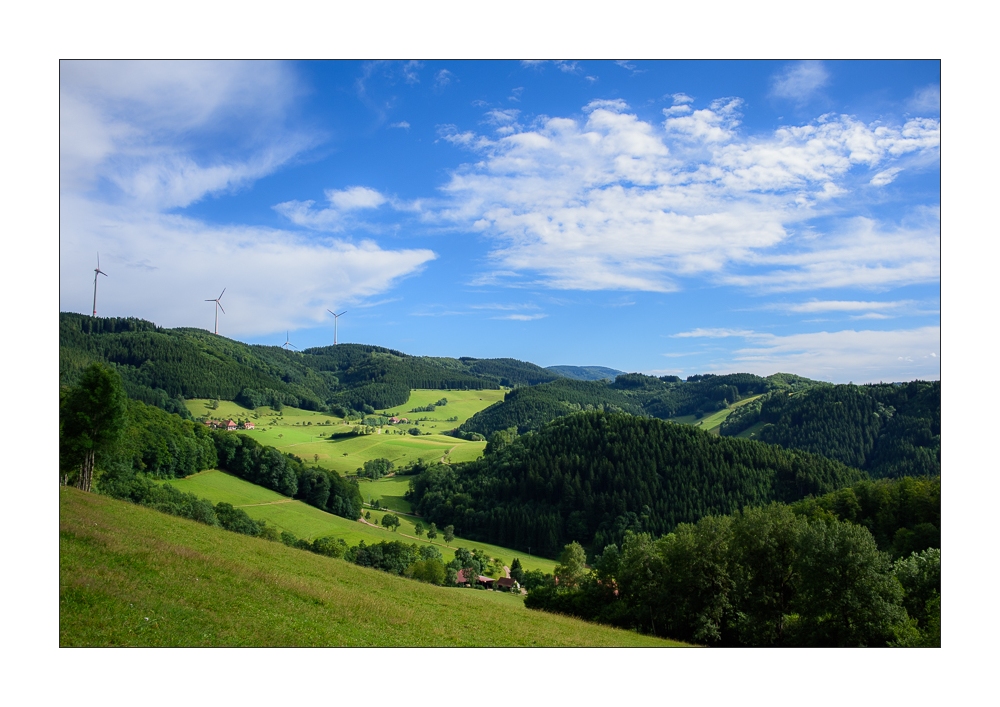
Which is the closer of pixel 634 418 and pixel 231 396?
pixel 634 418

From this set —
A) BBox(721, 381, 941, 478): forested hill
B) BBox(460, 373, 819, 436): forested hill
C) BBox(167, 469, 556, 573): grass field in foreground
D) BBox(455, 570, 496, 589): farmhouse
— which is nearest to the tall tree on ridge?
BBox(167, 469, 556, 573): grass field in foreground

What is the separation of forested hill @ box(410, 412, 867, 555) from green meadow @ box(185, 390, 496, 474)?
12206 mm

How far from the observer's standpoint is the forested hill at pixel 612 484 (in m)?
61.1

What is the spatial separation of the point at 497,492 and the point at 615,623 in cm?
5629

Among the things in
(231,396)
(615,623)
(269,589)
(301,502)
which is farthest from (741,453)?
(231,396)

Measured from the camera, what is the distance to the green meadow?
70.7 meters

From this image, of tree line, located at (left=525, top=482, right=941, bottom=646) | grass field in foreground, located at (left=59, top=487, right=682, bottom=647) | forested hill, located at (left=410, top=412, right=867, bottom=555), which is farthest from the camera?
forested hill, located at (left=410, top=412, right=867, bottom=555)

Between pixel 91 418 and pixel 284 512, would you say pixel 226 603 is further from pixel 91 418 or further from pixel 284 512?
pixel 284 512

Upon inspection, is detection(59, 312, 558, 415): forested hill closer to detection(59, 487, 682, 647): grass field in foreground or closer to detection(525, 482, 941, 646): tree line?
detection(59, 487, 682, 647): grass field in foreground

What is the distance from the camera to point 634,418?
247ft

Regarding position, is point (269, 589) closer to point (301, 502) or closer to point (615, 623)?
point (615, 623)

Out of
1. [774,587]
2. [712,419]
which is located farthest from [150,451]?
[712,419]

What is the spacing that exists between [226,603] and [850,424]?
9942 cm
